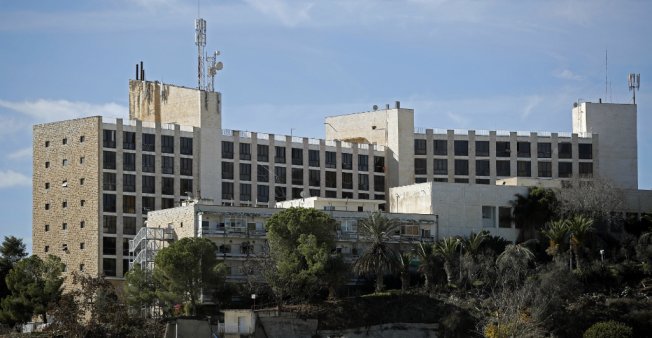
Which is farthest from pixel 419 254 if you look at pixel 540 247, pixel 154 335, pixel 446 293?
pixel 154 335

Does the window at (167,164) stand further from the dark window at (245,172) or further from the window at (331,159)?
the window at (331,159)

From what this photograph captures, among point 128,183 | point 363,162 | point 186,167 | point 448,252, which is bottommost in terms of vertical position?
point 448,252

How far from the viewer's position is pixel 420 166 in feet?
499

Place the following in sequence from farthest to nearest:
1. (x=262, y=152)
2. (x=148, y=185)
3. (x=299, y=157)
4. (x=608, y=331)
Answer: (x=299, y=157) → (x=262, y=152) → (x=148, y=185) → (x=608, y=331)

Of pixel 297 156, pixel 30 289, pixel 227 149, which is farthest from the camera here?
pixel 297 156

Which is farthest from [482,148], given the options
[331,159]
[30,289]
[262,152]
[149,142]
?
[30,289]

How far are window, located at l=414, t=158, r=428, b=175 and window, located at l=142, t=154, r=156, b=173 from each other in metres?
30.8

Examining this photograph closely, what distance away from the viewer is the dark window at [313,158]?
147 m

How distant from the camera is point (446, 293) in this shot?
386ft

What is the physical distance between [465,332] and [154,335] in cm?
2551

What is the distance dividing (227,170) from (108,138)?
13506 mm

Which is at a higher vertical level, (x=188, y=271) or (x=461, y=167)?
(x=461, y=167)

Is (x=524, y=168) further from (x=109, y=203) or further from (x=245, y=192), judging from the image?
(x=109, y=203)

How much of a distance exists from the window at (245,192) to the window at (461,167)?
2506 centimetres
